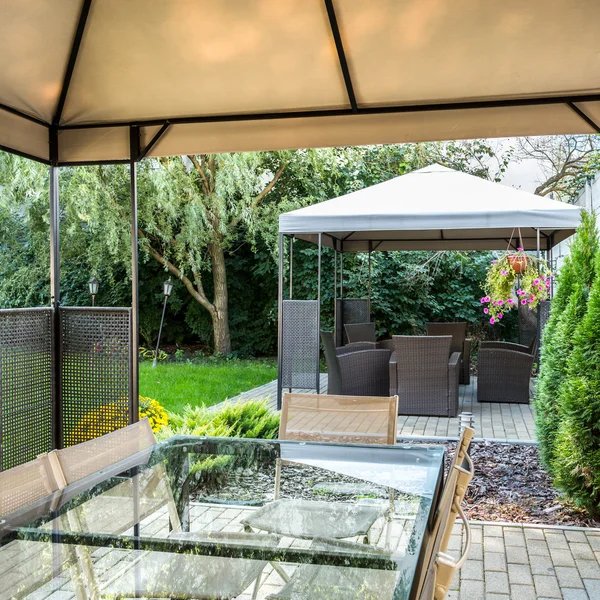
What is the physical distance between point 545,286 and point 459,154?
7785mm

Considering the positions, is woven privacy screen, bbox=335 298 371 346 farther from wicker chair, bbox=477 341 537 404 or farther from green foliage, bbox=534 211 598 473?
green foliage, bbox=534 211 598 473

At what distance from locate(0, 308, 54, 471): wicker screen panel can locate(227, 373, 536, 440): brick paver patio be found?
7.60ft

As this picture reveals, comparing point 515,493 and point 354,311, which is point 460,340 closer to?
point 354,311

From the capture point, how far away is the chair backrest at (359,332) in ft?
31.2

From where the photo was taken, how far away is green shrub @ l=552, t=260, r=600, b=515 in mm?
3854

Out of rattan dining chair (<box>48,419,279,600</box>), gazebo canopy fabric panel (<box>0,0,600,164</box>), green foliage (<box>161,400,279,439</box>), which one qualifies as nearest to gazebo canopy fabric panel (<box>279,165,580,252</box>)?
green foliage (<box>161,400,279,439</box>)

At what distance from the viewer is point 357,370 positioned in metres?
7.57

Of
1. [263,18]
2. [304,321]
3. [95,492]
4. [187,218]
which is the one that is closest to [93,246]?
[187,218]

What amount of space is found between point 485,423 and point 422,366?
820 millimetres

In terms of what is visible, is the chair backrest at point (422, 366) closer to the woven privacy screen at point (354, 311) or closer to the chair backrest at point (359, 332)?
the chair backrest at point (359, 332)

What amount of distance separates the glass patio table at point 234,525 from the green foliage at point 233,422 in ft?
6.51

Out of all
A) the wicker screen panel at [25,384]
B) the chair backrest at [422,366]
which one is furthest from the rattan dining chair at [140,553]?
the chair backrest at [422,366]

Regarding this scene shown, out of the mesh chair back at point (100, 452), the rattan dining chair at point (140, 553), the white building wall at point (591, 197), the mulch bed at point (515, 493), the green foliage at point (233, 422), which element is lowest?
the mulch bed at point (515, 493)

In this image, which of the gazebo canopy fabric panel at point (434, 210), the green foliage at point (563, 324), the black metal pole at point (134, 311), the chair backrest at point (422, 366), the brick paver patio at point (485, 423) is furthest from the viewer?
the chair backrest at point (422, 366)
